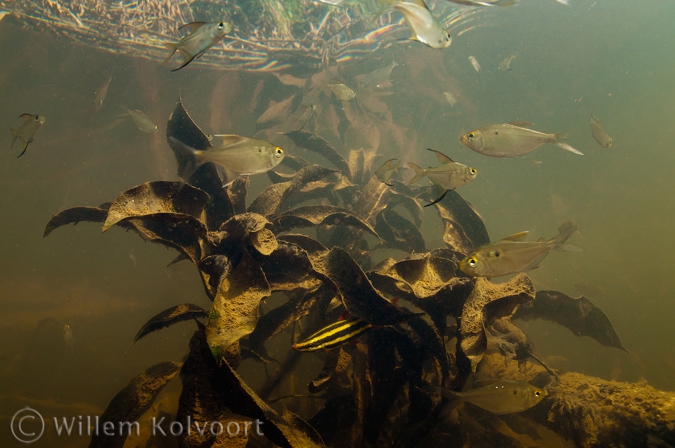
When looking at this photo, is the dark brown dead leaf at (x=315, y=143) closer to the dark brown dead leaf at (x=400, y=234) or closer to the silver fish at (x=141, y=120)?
the dark brown dead leaf at (x=400, y=234)

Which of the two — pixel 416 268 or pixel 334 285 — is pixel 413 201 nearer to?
pixel 416 268

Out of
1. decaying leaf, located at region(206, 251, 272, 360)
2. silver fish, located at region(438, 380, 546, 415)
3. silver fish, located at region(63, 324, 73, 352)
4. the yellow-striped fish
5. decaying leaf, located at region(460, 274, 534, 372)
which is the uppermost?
decaying leaf, located at region(206, 251, 272, 360)

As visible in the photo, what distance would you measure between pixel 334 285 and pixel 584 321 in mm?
2585

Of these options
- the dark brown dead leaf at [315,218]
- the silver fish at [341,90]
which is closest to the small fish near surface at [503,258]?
the dark brown dead leaf at [315,218]

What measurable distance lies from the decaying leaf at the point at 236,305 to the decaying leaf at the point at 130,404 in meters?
0.88

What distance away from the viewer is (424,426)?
2.11 meters

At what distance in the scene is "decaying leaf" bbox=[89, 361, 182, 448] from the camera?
5.61ft

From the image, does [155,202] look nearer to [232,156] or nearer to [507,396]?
[232,156]

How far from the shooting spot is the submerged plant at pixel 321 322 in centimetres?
148

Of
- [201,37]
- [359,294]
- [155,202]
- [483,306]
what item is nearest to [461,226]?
[483,306]

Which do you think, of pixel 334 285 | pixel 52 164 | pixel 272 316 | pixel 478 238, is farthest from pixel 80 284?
pixel 478 238

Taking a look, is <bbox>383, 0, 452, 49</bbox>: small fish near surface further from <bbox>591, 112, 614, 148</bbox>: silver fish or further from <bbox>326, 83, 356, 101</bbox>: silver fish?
<bbox>591, 112, 614, 148</bbox>: silver fish

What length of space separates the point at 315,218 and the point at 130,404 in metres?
2.09

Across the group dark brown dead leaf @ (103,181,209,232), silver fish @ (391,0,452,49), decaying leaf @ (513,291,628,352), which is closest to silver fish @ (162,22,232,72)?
dark brown dead leaf @ (103,181,209,232)
